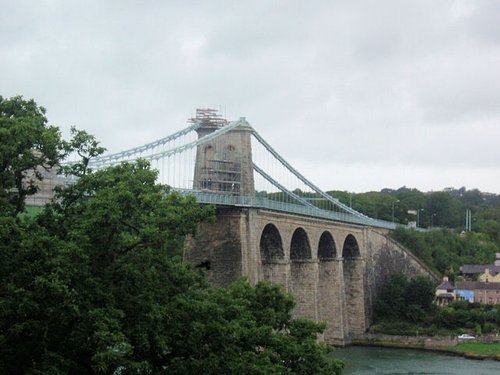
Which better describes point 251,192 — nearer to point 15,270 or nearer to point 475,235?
point 15,270

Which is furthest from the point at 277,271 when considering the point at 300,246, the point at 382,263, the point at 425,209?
the point at 425,209

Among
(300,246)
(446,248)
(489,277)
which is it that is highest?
(446,248)

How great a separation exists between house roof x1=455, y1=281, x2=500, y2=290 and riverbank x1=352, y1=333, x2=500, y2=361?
1152 cm

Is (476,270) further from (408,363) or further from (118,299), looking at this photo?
(118,299)

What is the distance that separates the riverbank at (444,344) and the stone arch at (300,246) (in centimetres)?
776

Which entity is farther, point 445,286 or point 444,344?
point 445,286

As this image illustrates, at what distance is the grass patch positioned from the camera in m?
44.0

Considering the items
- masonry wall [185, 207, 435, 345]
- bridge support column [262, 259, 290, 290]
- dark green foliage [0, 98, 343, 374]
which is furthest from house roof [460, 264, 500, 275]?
dark green foliage [0, 98, 343, 374]

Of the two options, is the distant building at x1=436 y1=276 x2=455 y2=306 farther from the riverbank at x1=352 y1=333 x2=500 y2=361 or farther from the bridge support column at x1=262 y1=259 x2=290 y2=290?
the bridge support column at x1=262 y1=259 x2=290 y2=290

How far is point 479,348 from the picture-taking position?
45.6m

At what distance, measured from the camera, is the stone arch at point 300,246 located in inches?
A: 1825

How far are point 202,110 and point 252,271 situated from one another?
8936 millimetres

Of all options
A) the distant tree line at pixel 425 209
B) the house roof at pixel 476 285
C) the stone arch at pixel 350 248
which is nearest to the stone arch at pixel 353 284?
the stone arch at pixel 350 248

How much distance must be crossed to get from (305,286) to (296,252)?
196 cm
